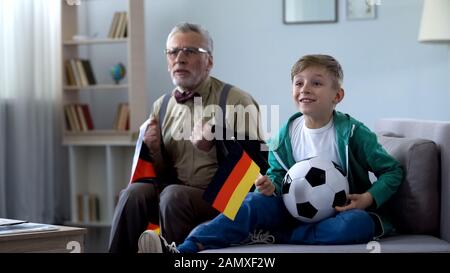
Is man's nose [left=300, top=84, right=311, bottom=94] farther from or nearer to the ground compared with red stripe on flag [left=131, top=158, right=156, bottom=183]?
farther from the ground

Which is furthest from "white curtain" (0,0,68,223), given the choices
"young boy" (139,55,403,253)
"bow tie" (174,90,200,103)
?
"young boy" (139,55,403,253)

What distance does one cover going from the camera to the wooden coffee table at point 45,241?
1893 millimetres

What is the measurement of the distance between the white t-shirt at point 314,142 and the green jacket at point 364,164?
0.08ft

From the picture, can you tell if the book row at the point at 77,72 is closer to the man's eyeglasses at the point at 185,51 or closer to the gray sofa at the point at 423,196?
the man's eyeglasses at the point at 185,51

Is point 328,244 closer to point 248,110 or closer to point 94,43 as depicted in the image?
point 248,110

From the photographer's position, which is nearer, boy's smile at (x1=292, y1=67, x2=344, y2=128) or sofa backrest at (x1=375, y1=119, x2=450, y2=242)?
sofa backrest at (x1=375, y1=119, x2=450, y2=242)

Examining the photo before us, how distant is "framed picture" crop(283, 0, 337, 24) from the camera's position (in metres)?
4.71

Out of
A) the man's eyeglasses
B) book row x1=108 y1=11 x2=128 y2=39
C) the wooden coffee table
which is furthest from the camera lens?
book row x1=108 y1=11 x2=128 y2=39

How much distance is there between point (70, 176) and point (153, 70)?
0.87 metres

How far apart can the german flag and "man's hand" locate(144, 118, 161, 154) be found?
57 centimetres

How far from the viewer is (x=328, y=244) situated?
1915mm

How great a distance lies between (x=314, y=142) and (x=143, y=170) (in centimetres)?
63

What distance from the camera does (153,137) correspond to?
8.22ft

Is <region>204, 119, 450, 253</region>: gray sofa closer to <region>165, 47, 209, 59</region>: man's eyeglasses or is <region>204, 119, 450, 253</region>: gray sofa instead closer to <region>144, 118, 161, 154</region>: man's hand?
<region>144, 118, 161, 154</region>: man's hand
